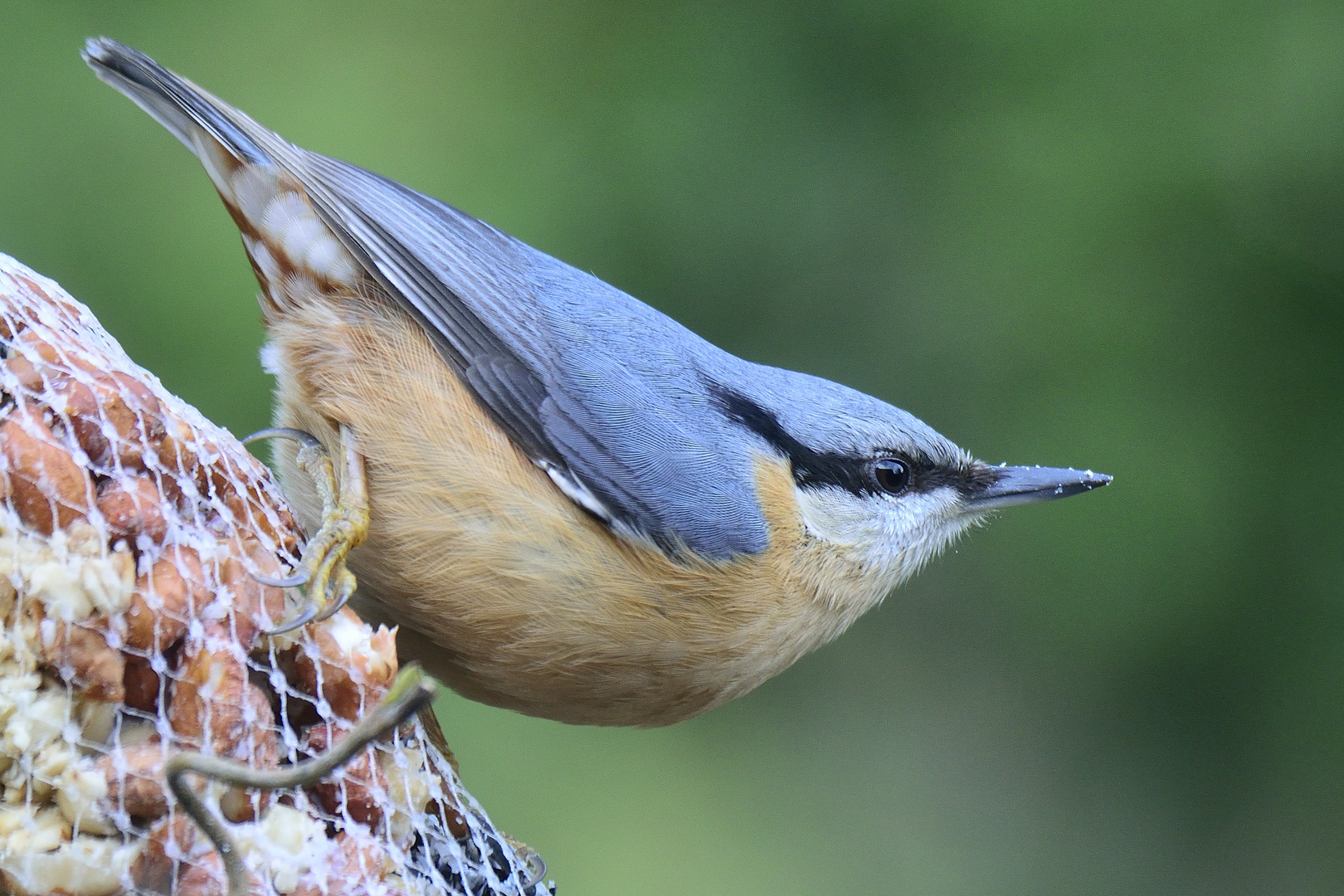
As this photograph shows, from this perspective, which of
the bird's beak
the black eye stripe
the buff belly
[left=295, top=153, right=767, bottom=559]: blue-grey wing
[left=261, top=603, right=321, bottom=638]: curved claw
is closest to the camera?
[left=261, top=603, right=321, bottom=638]: curved claw

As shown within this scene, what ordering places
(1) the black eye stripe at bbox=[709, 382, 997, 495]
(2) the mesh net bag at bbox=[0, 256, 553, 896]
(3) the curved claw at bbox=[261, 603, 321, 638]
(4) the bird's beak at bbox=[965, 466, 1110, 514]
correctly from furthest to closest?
1. (4) the bird's beak at bbox=[965, 466, 1110, 514]
2. (1) the black eye stripe at bbox=[709, 382, 997, 495]
3. (3) the curved claw at bbox=[261, 603, 321, 638]
4. (2) the mesh net bag at bbox=[0, 256, 553, 896]

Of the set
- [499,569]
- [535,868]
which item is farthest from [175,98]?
[535,868]

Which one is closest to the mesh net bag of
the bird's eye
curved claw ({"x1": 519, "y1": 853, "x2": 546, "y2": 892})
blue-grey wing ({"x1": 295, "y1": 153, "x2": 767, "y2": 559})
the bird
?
the bird

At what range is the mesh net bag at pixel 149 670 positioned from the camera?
3.59ft

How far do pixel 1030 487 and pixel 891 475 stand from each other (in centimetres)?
31

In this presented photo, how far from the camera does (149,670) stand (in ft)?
3.86

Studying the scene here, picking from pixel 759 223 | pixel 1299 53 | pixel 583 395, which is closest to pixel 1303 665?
pixel 1299 53

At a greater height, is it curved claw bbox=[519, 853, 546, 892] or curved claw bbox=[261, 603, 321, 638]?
curved claw bbox=[261, 603, 321, 638]

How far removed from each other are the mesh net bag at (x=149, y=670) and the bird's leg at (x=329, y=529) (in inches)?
1.1

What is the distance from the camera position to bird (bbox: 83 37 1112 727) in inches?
66.0

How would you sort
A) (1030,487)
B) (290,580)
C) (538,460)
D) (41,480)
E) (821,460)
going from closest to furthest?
1. (41,480)
2. (290,580)
3. (538,460)
4. (821,460)
5. (1030,487)

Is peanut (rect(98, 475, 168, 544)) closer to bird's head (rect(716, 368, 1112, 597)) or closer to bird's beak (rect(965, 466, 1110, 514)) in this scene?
bird's head (rect(716, 368, 1112, 597))

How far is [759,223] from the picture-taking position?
11.1 feet

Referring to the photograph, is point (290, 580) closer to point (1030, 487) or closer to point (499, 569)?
point (499, 569)
